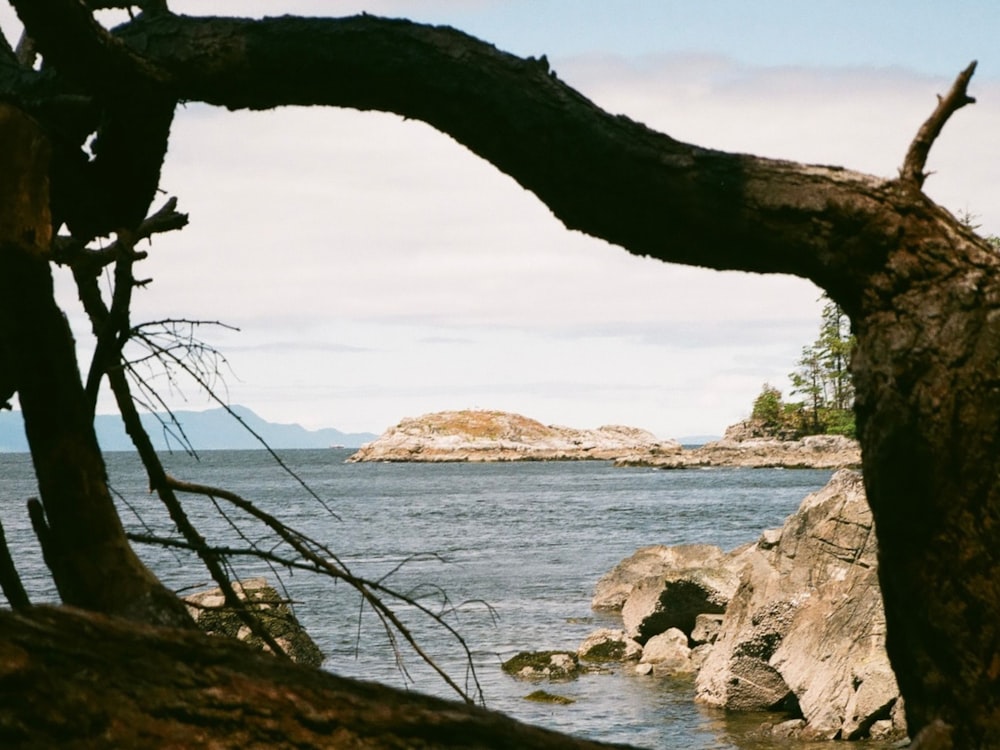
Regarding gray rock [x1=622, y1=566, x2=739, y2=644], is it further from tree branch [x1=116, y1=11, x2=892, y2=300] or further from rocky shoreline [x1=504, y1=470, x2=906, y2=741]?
tree branch [x1=116, y1=11, x2=892, y2=300]

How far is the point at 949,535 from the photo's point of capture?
114 inches

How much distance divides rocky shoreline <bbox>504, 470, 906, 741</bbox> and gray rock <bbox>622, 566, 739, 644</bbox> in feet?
0.27

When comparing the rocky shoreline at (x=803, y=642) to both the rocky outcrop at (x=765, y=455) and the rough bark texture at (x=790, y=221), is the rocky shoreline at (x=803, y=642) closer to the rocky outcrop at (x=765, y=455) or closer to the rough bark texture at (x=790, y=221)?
the rough bark texture at (x=790, y=221)

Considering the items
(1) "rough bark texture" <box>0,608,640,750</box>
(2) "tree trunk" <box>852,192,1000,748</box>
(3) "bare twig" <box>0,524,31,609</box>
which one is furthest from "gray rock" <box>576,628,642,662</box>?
(1) "rough bark texture" <box>0,608,640,750</box>

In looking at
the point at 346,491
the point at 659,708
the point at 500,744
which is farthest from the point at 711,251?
the point at 346,491

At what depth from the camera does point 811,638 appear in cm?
1639

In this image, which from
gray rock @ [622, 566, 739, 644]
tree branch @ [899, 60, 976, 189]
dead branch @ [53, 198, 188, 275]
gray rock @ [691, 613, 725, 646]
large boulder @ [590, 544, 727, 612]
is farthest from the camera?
large boulder @ [590, 544, 727, 612]

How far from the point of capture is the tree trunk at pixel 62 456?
9.26ft

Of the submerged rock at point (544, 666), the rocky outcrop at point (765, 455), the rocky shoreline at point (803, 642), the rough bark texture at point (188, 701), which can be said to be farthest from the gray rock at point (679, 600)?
the rocky outcrop at point (765, 455)

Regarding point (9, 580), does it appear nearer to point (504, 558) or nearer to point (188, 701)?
point (188, 701)

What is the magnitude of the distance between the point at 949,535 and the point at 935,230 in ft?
2.53

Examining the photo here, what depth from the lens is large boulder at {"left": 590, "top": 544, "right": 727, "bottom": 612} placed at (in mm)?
31500

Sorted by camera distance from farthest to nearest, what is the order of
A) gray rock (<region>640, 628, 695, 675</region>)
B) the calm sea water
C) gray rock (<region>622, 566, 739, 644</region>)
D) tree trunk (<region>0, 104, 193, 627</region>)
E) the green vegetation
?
the green vegetation < gray rock (<region>622, 566, 739, 644</region>) < gray rock (<region>640, 628, 695, 675</region>) < the calm sea water < tree trunk (<region>0, 104, 193, 627</region>)

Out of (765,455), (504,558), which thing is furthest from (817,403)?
(504,558)
